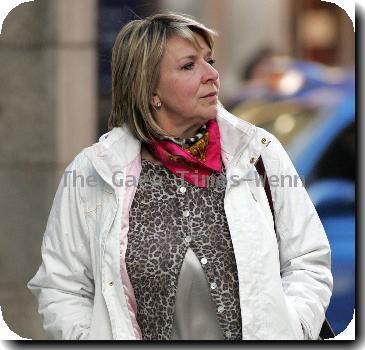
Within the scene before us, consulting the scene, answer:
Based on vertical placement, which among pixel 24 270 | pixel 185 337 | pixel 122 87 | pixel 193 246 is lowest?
pixel 24 270

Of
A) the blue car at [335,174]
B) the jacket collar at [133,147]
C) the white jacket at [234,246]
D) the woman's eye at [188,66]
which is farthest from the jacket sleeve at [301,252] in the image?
the blue car at [335,174]

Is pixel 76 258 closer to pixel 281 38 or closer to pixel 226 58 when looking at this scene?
pixel 226 58

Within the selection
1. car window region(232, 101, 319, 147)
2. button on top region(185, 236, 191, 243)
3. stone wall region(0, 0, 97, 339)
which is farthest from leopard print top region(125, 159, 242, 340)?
car window region(232, 101, 319, 147)

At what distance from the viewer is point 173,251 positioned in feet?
14.4

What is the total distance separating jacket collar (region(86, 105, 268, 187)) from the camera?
454 centimetres

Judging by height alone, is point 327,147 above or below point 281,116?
below

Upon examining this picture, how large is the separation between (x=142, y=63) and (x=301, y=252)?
0.89 metres

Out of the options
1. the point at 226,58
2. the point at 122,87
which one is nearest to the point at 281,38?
the point at 226,58

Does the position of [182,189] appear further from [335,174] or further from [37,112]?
[335,174]

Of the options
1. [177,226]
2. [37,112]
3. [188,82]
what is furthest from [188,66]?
[37,112]

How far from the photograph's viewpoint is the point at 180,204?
4496 millimetres

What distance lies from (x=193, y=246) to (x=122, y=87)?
0.71m

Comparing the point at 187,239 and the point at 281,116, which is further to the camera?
the point at 281,116

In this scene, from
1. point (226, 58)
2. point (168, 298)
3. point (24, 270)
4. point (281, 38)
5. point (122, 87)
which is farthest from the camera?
point (281, 38)
